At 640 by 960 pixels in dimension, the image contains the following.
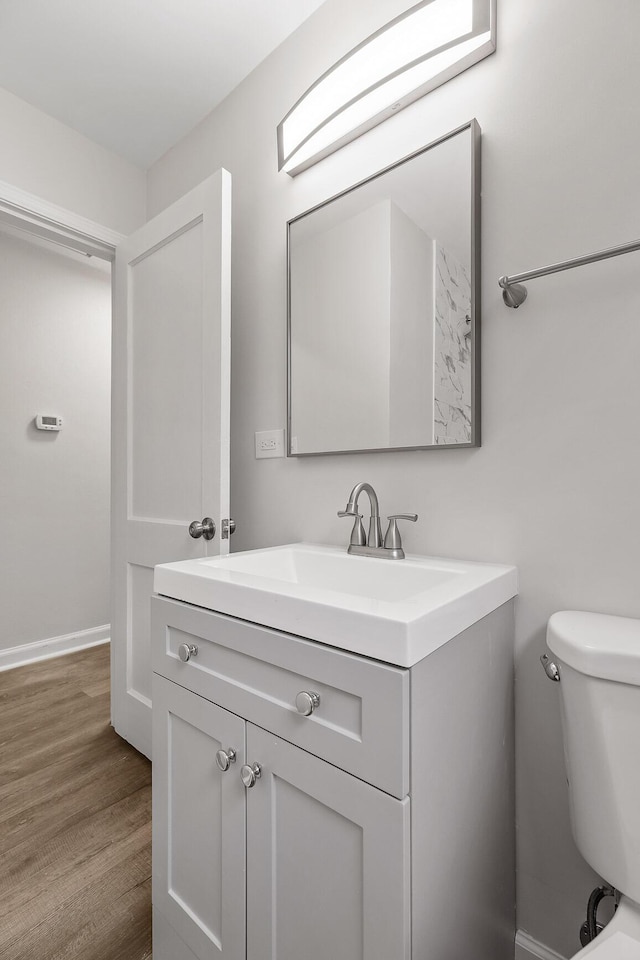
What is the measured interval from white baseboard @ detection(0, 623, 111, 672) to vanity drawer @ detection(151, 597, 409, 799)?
2.25m

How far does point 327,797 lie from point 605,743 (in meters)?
0.44

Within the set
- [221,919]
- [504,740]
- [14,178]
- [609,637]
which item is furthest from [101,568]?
[609,637]

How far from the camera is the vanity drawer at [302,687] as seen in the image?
65 centimetres

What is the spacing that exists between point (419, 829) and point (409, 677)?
0.73 feet

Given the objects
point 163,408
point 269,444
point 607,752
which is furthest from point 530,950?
point 163,408

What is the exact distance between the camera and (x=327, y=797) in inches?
28.8

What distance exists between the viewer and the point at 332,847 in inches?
28.7

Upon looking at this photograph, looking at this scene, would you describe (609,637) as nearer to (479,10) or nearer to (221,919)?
(221,919)

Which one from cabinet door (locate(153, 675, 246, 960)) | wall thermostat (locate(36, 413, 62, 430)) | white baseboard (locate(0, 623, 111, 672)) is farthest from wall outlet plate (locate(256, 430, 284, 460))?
white baseboard (locate(0, 623, 111, 672))

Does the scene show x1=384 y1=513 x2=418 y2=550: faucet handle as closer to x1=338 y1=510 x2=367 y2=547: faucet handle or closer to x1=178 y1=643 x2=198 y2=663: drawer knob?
x1=338 y1=510 x2=367 y2=547: faucet handle

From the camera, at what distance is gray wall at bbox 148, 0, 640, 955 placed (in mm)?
929

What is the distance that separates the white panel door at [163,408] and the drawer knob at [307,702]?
2.58ft

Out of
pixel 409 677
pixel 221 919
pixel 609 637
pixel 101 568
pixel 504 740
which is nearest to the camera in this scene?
pixel 409 677

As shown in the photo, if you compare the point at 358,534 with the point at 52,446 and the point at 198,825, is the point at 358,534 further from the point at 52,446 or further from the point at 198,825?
the point at 52,446
